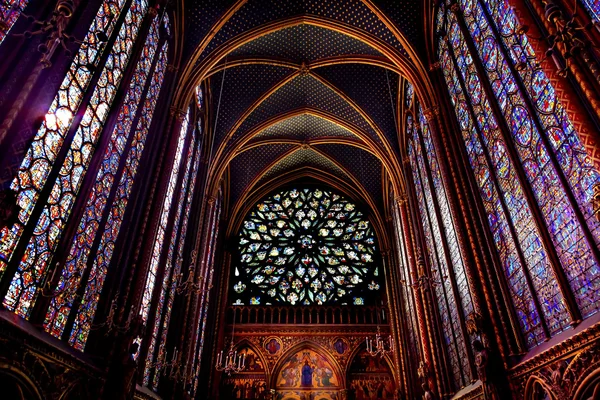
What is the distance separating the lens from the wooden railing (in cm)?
1886

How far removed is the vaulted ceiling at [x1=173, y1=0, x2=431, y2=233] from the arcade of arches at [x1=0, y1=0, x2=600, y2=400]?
0.09 meters

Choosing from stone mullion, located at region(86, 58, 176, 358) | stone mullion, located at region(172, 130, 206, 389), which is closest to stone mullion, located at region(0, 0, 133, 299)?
stone mullion, located at region(86, 58, 176, 358)

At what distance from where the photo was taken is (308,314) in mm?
19078

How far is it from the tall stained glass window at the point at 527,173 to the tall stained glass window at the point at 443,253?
1.91 meters

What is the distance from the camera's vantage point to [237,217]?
71.4ft

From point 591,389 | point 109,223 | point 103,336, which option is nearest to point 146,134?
point 109,223

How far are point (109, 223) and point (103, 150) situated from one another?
5.53 feet

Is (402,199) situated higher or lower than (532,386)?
higher

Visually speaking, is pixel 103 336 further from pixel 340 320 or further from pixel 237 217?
pixel 237 217

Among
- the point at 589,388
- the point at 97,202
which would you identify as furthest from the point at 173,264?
the point at 589,388

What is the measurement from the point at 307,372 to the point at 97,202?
12.8 metres

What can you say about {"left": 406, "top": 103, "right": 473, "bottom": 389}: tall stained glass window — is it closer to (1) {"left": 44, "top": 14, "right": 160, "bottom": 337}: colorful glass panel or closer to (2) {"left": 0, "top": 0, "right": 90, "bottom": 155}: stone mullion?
(1) {"left": 44, "top": 14, "right": 160, "bottom": 337}: colorful glass panel

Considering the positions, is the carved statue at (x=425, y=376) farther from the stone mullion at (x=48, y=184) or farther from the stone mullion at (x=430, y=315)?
the stone mullion at (x=48, y=184)

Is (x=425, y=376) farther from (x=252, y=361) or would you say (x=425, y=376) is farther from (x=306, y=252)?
(x=306, y=252)
